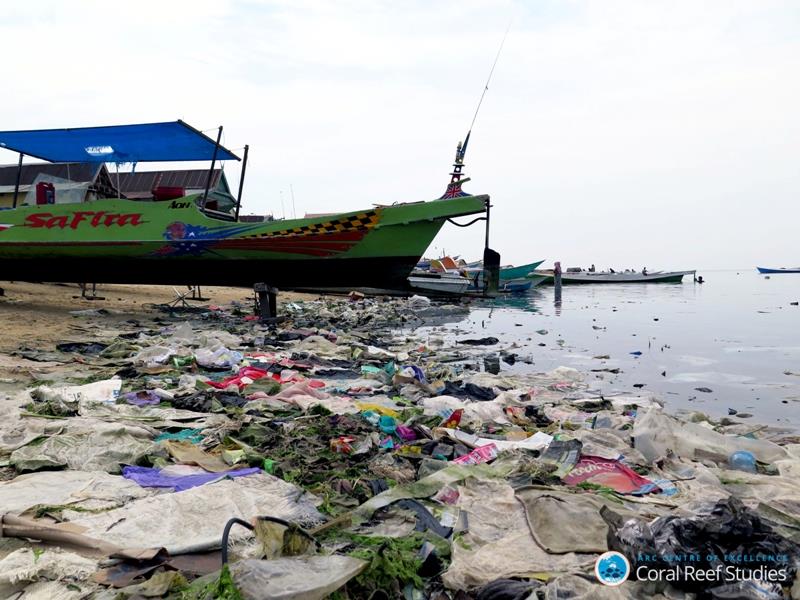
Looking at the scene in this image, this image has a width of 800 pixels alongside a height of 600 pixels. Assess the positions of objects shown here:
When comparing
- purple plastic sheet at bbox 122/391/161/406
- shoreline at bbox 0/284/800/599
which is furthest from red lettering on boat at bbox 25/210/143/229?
purple plastic sheet at bbox 122/391/161/406

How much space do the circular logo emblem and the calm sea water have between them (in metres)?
4.86

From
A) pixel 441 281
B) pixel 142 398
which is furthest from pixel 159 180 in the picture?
pixel 142 398

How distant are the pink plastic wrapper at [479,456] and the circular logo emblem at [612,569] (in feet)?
5.15

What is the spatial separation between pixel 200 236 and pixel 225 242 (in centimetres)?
54

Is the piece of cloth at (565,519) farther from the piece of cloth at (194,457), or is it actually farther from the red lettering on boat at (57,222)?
the red lettering on boat at (57,222)

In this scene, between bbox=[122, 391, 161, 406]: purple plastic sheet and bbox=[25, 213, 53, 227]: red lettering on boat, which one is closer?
bbox=[122, 391, 161, 406]: purple plastic sheet

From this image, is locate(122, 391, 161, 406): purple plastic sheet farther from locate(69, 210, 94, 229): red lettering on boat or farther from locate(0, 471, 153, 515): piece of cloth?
locate(69, 210, 94, 229): red lettering on boat

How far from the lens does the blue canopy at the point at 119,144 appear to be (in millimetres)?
11539

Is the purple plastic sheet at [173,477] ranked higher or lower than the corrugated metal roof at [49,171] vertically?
lower

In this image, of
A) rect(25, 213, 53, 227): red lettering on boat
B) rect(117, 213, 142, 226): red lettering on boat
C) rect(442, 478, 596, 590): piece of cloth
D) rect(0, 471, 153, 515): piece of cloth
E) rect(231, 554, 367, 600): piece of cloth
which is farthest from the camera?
rect(25, 213, 53, 227): red lettering on boat

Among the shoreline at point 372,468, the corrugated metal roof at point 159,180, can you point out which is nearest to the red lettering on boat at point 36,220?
the shoreline at point 372,468

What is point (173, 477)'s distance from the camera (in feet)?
11.6

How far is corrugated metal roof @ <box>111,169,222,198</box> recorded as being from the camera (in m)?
31.7

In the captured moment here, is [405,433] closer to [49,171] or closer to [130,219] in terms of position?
[130,219]
